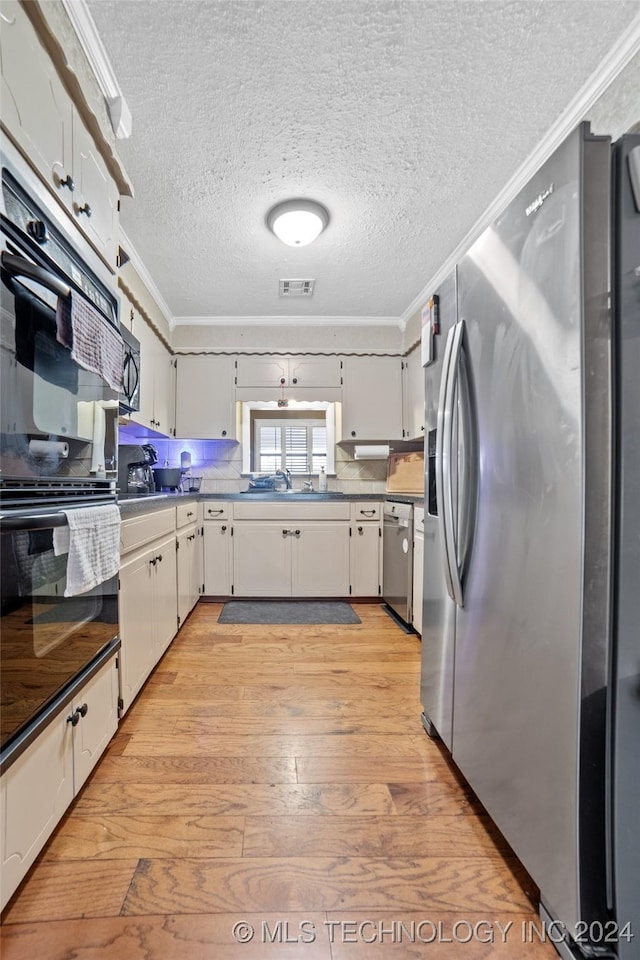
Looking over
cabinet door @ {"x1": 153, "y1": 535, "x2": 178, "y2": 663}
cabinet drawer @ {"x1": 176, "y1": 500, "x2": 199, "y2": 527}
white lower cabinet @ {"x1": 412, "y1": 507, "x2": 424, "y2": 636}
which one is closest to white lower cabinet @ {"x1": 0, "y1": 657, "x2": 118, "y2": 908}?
cabinet door @ {"x1": 153, "y1": 535, "x2": 178, "y2": 663}

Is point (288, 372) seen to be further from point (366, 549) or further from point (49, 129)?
point (49, 129)

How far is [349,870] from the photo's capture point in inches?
38.1

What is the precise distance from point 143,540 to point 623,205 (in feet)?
6.31

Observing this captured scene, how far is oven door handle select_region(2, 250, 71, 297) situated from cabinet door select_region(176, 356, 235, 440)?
2578 millimetres

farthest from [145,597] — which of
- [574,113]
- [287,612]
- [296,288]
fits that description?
[574,113]

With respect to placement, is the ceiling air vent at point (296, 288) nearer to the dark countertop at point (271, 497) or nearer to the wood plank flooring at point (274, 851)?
the dark countertop at point (271, 497)

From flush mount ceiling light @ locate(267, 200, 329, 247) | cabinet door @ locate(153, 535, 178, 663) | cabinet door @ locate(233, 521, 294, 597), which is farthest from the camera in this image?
cabinet door @ locate(233, 521, 294, 597)

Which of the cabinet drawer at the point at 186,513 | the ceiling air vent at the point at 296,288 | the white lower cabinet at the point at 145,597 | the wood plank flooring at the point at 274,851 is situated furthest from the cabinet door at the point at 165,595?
the ceiling air vent at the point at 296,288

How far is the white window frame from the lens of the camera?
371 cm

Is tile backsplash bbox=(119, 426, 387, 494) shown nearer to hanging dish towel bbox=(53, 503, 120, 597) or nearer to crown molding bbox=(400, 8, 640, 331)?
crown molding bbox=(400, 8, 640, 331)

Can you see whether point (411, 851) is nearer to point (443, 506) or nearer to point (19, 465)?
point (443, 506)

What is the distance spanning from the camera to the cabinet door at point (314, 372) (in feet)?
11.8

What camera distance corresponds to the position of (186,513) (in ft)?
9.00

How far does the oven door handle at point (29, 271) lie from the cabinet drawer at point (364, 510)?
2.56m
